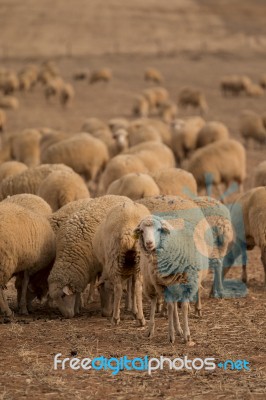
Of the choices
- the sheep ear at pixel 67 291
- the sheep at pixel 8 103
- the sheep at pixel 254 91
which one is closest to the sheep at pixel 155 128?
the sheep ear at pixel 67 291

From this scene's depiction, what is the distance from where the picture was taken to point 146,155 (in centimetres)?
1348

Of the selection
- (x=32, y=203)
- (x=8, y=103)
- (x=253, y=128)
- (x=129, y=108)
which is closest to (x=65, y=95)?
(x=129, y=108)

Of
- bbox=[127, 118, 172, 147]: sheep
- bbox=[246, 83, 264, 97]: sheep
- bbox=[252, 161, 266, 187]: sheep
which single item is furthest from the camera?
bbox=[246, 83, 264, 97]: sheep

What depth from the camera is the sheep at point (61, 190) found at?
421 inches

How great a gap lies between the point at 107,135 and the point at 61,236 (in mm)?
8684

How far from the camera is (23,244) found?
315 inches

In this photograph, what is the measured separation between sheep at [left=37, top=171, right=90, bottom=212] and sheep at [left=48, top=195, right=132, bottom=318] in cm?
225

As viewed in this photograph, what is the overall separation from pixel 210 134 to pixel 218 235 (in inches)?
351

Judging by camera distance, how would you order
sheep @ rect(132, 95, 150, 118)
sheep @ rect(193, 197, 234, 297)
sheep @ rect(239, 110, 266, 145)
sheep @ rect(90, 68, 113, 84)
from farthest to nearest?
sheep @ rect(90, 68, 113, 84) < sheep @ rect(132, 95, 150, 118) < sheep @ rect(239, 110, 266, 145) < sheep @ rect(193, 197, 234, 297)

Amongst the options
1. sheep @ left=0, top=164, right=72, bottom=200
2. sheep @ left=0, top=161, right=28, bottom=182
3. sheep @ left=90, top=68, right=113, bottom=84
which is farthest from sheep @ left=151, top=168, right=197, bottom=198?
sheep @ left=90, top=68, right=113, bottom=84

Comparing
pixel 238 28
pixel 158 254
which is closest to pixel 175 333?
pixel 158 254

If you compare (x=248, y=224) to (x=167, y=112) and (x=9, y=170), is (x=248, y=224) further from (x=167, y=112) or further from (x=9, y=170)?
(x=167, y=112)

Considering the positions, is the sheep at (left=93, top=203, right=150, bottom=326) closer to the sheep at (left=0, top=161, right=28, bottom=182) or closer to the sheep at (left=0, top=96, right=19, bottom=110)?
the sheep at (left=0, top=161, right=28, bottom=182)

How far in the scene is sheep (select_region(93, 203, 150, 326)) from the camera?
7531 mm
